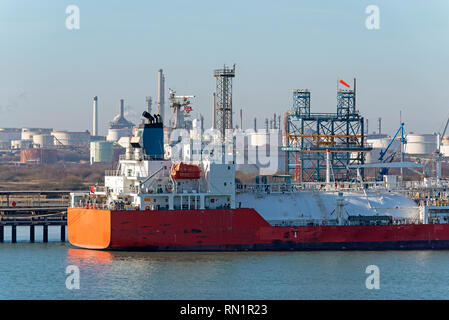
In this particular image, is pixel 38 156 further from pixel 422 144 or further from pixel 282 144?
pixel 422 144

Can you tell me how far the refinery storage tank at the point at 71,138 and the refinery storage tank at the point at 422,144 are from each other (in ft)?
231

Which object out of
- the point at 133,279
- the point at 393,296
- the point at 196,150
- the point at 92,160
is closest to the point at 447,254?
the point at 393,296

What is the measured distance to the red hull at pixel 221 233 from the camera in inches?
1842

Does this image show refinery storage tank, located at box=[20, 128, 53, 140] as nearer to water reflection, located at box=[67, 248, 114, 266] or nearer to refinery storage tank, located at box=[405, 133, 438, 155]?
refinery storage tank, located at box=[405, 133, 438, 155]

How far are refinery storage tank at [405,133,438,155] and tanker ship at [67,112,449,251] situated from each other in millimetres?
124498

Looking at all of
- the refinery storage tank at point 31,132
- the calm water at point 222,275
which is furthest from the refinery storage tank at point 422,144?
the calm water at point 222,275

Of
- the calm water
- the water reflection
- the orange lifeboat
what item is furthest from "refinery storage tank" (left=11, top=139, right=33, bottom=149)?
the orange lifeboat

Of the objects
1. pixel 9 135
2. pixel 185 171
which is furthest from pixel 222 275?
pixel 9 135

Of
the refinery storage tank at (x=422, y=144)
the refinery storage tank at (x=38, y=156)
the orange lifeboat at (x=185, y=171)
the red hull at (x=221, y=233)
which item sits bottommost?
the red hull at (x=221, y=233)

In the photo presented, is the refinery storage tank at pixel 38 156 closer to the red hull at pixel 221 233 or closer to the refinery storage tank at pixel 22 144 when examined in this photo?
the refinery storage tank at pixel 22 144

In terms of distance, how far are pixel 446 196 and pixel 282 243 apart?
1257 centimetres

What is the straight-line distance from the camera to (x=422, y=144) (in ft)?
577

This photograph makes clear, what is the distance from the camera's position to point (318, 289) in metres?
38.3

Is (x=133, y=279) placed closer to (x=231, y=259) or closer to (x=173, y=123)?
(x=231, y=259)
